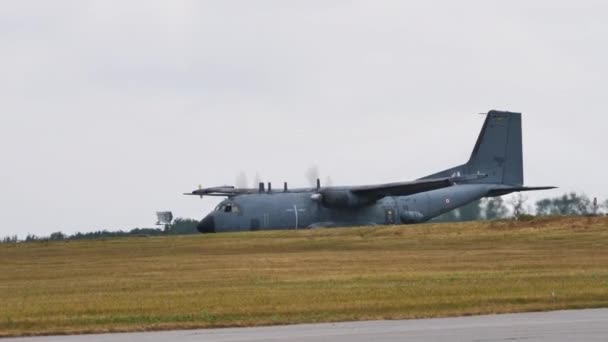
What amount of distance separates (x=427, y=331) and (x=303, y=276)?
1368 cm

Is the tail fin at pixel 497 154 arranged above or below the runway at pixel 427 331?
above

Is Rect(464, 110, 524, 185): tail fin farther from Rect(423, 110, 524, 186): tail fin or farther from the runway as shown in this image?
the runway

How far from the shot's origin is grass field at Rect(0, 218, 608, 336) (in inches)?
912

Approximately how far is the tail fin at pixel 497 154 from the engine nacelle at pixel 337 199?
8.11m

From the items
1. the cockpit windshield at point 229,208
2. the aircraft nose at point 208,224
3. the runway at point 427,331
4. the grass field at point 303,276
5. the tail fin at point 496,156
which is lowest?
the runway at point 427,331

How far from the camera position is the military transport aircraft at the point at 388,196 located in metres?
58.2

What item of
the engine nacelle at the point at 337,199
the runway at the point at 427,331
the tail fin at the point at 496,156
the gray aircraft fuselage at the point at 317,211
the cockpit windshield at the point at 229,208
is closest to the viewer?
the runway at the point at 427,331

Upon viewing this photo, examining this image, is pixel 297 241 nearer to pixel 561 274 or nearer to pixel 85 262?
pixel 85 262

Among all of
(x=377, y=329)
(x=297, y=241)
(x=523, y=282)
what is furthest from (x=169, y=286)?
(x=297, y=241)

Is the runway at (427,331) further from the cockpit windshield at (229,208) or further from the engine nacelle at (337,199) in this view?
the engine nacelle at (337,199)

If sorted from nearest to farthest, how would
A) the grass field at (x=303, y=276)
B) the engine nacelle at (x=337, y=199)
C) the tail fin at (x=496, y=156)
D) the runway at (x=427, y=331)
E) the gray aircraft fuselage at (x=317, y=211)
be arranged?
the runway at (x=427, y=331) → the grass field at (x=303, y=276) → the gray aircraft fuselage at (x=317, y=211) → the engine nacelle at (x=337, y=199) → the tail fin at (x=496, y=156)

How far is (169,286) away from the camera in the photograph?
3020 cm

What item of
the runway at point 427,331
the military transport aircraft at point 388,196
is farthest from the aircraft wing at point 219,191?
the runway at point 427,331

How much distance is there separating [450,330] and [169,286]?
12335 mm
